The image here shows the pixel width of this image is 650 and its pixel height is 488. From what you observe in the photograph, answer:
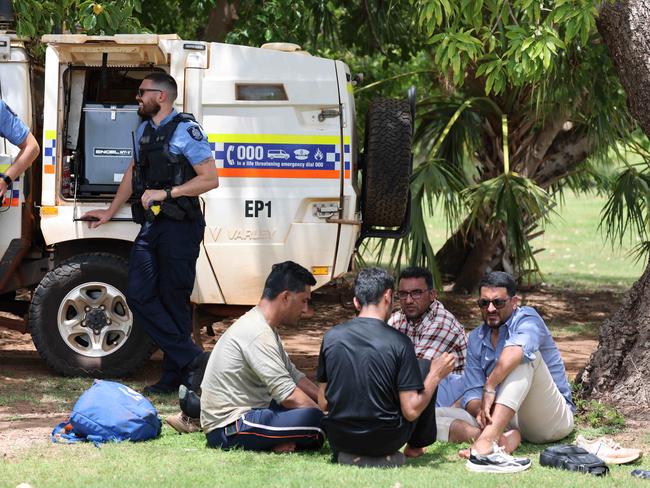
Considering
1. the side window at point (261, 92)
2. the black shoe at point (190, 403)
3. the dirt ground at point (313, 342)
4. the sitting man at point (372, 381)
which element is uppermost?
the side window at point (261, 92)

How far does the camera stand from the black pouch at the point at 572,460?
5445 millimetres

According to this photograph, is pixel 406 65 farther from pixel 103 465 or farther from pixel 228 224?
pixel 103 465

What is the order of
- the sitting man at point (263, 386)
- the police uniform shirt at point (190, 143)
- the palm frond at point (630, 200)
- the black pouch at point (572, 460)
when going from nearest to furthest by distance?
the black pouch at point (572, 460) → the sitting man at point (263, 386) → the police uniform shirt at point (190, 143) → the palm frond at point (630, 200)

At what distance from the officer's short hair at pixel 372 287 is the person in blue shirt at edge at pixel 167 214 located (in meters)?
1.87

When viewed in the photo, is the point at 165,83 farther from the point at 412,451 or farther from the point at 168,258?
the point at 412,451

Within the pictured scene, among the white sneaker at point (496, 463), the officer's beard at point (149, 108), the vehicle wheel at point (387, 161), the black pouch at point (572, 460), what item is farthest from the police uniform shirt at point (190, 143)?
the black pouch at point (572, 460)

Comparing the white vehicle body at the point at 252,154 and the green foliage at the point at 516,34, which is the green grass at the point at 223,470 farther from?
the green foliage at the point at 516,34

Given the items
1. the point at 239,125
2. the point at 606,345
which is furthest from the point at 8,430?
the point at 606,345

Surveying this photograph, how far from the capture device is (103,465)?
5.45m

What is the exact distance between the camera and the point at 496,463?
5.48m

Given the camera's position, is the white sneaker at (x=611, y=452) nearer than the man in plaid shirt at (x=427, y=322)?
Yes

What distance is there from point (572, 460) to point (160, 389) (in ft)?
9.47

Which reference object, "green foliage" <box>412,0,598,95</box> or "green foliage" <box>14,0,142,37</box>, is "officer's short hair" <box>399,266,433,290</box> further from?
"green foliage" <box>14,0,142,37</box>

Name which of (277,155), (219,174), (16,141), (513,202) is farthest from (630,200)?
(16,141)
